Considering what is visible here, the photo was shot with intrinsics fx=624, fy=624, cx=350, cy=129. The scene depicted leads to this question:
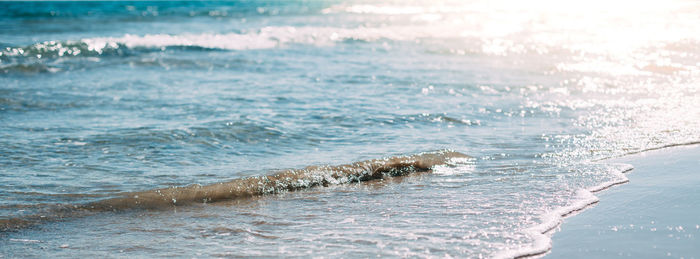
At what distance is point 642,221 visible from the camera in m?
3.79

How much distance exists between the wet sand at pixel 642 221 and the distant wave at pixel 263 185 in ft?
5.34

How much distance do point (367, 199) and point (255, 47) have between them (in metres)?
13.5

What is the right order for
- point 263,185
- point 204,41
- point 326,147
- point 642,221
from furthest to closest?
point 204,41 < point 326,147 < point 263,185 < point 642,221

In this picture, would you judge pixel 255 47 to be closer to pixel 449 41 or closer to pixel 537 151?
pixel 449 41

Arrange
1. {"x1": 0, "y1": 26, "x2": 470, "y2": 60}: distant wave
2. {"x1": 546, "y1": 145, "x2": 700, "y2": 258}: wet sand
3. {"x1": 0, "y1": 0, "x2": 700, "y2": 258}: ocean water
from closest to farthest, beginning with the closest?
{"x1": 546, "y1": 145, "x2": 700, "y2": 258}: wet sand, {"x1": 0, "y1": 0, "x2": 700, "y2": 258}: ocean water, {"x1": 0, "y1": 26, "x2": 470, "y2": 60}: distant wave

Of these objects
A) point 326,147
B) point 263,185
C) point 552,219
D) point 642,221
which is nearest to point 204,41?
point 326,147

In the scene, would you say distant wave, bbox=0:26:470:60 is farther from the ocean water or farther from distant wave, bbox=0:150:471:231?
distant wave, bbox=0:150:471:231

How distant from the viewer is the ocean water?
Result: 387 centimetres

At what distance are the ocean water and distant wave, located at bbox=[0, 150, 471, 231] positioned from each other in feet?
0.05

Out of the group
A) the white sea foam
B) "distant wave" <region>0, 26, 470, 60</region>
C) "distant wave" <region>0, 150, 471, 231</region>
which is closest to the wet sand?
the white sea foam

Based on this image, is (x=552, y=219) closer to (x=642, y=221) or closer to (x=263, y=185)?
(x=642, y=221)

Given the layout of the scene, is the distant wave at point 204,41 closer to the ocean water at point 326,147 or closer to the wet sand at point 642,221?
the ocean water at point 326,147

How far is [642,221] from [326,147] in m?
3.26

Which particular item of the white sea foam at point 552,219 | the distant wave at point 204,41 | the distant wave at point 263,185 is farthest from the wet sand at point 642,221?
the distant wave at point 204,41
